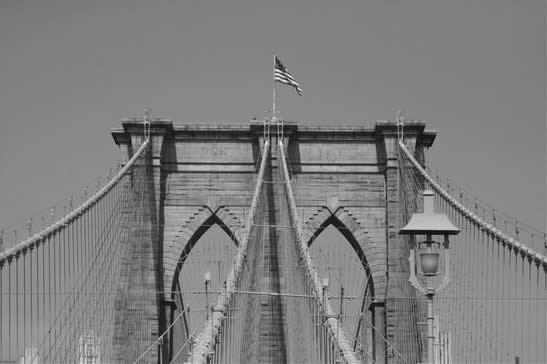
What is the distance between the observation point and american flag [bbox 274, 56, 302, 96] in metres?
45.6

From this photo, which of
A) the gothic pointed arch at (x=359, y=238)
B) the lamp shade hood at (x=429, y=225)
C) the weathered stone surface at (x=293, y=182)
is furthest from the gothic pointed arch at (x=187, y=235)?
the lamp shade hood at (x=429, y=225)

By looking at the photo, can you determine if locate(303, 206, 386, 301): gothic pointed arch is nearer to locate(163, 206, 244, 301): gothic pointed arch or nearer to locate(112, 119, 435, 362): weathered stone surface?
locate(112, 119, 435, 362): weathered stone surface

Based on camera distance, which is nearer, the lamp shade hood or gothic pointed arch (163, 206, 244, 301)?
the lamp shade hood

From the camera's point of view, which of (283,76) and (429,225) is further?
(283,76)

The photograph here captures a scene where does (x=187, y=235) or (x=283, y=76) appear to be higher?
(x=283, y=76)

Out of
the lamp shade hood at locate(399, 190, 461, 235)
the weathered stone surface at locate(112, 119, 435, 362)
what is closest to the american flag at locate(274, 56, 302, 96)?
the weathered stone surface at locate(112, 119, 435, 362)

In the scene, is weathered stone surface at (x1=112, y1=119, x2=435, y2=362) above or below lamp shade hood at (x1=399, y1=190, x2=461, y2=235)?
above

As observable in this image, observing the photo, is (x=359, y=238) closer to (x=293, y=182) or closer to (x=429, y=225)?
(x=293, y=182)

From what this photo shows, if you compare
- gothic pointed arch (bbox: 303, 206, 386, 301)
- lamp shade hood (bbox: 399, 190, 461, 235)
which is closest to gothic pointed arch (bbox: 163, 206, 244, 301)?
gothic pointed arch (bbox: 303, 206, 386, 301)

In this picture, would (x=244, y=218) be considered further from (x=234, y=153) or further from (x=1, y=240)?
(x=1, y=240)

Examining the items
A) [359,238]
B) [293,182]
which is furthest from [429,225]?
[293,182]

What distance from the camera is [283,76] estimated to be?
1799 inches

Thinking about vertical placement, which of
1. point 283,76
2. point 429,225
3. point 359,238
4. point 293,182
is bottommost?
point 359,238

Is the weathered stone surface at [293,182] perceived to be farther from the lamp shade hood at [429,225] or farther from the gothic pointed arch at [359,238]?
the lamp shade hood at [429,225]
